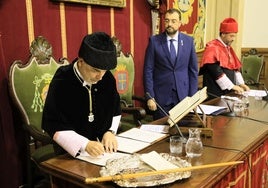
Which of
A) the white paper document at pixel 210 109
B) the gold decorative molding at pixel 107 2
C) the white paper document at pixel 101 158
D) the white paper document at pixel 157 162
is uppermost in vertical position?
the gold decorative molding at pixel 107 2

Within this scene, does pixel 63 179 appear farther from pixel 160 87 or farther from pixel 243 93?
pixel 243 93

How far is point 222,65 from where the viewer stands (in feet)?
11.4

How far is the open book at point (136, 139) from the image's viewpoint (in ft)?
5.81

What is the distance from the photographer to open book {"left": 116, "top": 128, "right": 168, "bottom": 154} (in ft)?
5.81

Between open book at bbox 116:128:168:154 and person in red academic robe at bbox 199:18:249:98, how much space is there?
4.92ft

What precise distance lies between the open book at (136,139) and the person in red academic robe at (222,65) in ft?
4.92

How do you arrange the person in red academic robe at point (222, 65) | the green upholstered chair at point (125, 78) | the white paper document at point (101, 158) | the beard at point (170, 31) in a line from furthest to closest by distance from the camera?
the green upholstered chair at point (125, 78) < the person in red academic robe at point (222, 65) < the beard at point (170, 31) < the white paper document at point (101, 158)

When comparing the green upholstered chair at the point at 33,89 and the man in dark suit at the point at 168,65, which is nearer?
the green upholstered chair at the point at 33,89

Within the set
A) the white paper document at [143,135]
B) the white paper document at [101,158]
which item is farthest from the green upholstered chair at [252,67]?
the white paper document at [101,158]

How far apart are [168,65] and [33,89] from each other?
126cm

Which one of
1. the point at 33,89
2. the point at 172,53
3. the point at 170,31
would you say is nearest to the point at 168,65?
the point at 172,53

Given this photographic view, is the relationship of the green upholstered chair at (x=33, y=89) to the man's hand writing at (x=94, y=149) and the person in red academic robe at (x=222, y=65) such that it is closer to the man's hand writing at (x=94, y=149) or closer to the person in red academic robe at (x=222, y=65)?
the man's hand writing at (x=94, y=149)

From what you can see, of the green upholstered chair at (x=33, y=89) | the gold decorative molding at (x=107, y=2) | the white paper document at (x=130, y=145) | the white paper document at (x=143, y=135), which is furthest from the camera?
the gold decorative molding at (x=107, y=2)

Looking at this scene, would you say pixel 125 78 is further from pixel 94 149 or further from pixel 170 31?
pixel 94 149
